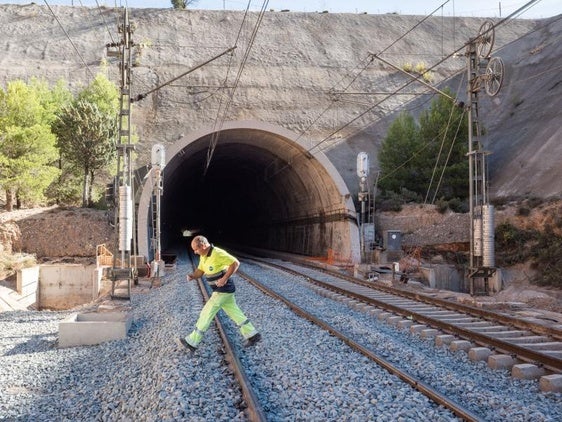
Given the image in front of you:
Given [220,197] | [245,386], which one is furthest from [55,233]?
[220,197]

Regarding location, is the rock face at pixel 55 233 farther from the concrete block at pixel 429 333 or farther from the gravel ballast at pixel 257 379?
the concrete block at pixel 429 333

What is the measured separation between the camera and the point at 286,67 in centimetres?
5506

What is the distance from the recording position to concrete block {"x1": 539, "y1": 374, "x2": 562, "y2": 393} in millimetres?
5824

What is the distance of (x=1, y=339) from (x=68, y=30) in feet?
181

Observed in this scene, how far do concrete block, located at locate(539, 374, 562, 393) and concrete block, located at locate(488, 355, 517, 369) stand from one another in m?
0.86

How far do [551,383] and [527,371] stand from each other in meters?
0.52

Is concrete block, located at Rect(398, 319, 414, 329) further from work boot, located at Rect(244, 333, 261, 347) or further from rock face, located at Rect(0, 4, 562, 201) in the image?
rock face, located at Rect(0, 4, 562, 201)

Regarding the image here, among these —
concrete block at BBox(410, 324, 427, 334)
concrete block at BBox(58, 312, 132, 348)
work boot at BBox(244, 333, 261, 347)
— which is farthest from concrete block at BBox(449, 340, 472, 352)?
concrete block at BBox(58, 312, 132, 348)

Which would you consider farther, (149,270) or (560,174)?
(560,174)

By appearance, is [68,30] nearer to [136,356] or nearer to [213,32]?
[213,32]

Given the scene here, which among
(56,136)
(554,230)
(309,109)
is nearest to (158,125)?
(309,109)

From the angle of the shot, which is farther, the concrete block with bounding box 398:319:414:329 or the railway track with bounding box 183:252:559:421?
the concrete block with bounding box 398:319:414:329

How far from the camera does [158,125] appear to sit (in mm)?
48625

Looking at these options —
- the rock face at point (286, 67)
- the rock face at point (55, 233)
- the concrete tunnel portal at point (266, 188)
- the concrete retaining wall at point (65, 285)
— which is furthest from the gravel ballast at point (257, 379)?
the rock face at point (286, 67)
